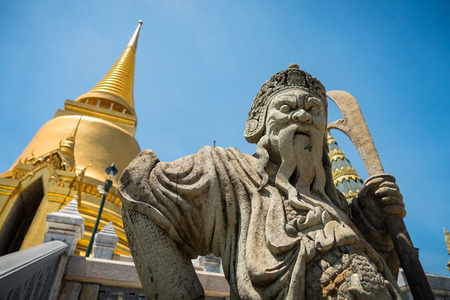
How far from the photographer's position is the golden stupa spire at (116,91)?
21.8 m

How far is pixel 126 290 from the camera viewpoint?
11.9ft

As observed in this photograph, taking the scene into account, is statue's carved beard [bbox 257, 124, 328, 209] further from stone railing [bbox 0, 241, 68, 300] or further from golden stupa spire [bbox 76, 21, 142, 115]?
golden stupa spire [bbox 76, 21, 142, 115]

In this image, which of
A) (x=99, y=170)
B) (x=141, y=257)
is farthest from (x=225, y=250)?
(x=99, y=170)

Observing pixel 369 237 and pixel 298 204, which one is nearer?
pixel 298 204

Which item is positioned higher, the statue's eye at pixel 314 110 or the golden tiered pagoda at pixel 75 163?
the golden tiered pagoda at pixel 75 163

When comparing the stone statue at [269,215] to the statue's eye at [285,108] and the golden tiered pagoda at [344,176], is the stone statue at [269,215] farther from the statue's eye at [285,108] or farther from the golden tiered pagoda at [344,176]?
the golden tiered pagoda at [344,176]

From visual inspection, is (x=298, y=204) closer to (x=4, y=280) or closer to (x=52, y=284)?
(x=4, y=280)

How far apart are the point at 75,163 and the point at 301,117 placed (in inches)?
568

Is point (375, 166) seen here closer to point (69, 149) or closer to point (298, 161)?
point (298, 161)

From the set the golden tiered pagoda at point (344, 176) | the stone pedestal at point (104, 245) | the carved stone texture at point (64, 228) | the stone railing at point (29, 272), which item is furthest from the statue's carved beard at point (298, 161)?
the golden tiered pagoda at point (344, 176)

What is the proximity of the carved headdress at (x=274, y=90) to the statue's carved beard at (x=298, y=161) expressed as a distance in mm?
225

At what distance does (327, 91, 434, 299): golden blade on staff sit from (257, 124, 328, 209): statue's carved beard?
0.58 metres

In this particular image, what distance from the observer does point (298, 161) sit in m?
2.72

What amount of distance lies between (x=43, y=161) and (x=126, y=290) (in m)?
11.0
